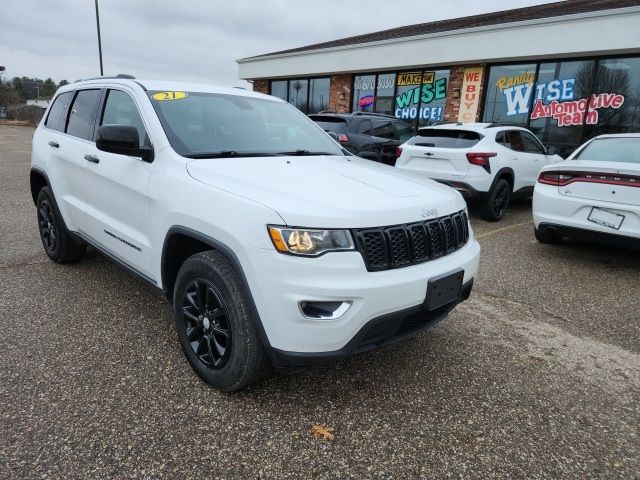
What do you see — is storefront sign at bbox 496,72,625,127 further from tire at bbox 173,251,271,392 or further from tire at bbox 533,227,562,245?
tire at bbox 173,251,271,392

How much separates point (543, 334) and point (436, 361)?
105 centimetres

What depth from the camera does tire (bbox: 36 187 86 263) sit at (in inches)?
168

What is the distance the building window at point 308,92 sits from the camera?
18.2 meters

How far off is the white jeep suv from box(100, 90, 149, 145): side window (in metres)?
0.01

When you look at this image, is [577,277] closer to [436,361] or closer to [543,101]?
[436,361]

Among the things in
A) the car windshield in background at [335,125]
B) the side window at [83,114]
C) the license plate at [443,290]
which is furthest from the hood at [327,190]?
the car windshield in background at [335,125]

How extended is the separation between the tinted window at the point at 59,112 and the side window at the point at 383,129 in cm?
597

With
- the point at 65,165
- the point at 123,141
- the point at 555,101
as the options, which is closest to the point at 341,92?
the point at 555,101

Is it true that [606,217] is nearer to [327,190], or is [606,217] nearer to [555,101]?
[327,190]

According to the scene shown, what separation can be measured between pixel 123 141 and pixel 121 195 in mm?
516

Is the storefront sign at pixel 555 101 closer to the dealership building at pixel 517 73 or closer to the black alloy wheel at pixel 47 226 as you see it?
the dealership building at pixel 517 73

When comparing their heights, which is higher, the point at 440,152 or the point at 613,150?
the point at 613,150

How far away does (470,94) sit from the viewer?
1359cm

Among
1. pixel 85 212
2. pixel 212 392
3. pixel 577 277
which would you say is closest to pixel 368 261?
pixel 212 392
